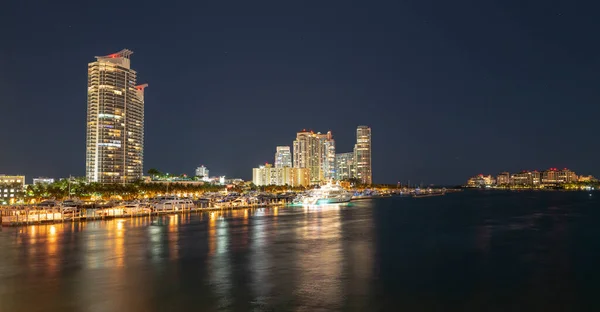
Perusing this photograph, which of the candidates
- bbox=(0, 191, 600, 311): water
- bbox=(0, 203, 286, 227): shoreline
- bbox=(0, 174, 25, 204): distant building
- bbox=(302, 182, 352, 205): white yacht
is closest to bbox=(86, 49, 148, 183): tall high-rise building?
bbox=(0, 174, 25, 204): distant building

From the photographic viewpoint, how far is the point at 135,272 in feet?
74.1

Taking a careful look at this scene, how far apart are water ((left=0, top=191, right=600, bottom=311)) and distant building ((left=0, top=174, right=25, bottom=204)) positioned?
2134 inches

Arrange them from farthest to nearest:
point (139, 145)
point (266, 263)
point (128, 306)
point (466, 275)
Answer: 1. point (139, 145)
2. point (266, 263)
3. point (466, 275)
4. point (128, 306)

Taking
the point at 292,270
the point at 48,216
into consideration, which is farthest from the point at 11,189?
the point at 292,270

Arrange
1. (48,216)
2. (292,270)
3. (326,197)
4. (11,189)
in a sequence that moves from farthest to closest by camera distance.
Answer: (326,197)
(11,189)
(48,216)
(292,270)

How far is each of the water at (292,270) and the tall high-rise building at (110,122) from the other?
10324 centimetres

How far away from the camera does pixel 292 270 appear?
76.9ft

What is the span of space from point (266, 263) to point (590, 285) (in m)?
16.2

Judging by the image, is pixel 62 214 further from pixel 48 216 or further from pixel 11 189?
pixel 11 189

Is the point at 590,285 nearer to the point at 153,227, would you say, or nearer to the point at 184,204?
the point at 153,227

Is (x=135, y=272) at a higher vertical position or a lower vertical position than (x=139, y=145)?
lower

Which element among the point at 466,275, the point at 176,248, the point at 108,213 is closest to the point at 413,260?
the point at 466,275

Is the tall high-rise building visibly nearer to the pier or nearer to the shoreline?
the pier

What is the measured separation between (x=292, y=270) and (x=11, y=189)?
92575 mm
